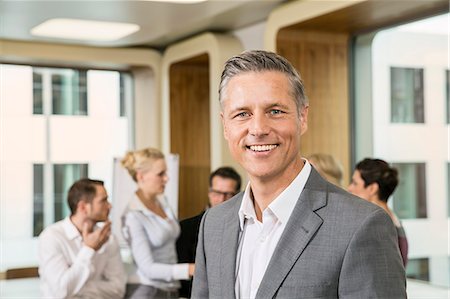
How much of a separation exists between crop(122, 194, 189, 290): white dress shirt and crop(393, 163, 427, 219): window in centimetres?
200

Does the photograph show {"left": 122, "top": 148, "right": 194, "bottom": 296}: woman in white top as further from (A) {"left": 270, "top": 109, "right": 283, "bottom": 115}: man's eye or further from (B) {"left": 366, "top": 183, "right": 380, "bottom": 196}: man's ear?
(A) {"left": 270, "top": 109, "right": 283, "bottom": 115}: man's eye

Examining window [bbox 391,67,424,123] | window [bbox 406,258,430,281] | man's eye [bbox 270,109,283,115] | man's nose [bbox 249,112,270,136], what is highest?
window [bbox 391,67,424,123]

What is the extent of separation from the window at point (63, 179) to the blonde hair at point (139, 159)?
396 centimetres

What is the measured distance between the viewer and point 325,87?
6250 millimetres

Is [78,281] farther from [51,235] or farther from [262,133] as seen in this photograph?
[262,133]

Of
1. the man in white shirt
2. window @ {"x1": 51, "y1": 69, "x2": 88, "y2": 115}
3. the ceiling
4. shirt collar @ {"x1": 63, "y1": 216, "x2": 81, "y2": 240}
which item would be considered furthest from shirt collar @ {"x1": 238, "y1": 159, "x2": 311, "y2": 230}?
window @ {"x1": 51, "y1": 69, "x2": 88, "y2": 115}

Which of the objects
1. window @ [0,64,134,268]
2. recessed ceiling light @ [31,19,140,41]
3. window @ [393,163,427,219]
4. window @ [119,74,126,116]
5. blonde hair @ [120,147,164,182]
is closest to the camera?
blonde hair @ [120,147,164,182]

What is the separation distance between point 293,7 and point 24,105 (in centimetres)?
411

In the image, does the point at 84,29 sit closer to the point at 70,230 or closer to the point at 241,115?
the point at 70,230

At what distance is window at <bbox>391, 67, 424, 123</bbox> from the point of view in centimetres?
552

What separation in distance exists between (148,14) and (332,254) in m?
5.36

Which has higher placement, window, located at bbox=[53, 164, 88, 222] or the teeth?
the teeth

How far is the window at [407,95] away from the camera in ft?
18.1

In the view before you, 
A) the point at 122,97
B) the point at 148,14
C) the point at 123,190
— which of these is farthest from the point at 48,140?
the point at 123,190
